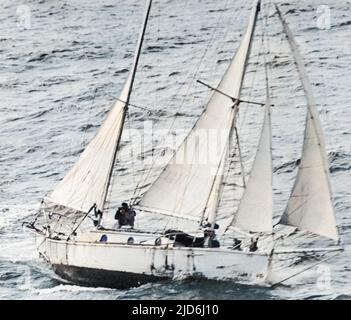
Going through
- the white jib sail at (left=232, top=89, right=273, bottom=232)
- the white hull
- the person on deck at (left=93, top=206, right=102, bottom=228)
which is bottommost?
the white hull

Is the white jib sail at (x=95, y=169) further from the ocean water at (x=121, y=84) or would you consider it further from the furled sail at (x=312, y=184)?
the furled sail at (x=312, y=184)

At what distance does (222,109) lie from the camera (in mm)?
19219

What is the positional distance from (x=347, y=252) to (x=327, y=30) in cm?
534

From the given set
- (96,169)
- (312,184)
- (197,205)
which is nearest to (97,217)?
(96,169)

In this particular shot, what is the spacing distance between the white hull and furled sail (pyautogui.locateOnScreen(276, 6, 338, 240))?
3.50 feet

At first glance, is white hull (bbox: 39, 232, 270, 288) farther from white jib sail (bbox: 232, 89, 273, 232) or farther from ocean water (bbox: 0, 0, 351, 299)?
white jib sail (bbox: 232, 89, 273, 232)

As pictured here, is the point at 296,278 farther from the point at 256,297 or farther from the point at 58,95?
the point at 58,95

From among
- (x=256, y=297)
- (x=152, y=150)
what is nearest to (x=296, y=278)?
(x=256, y=297)

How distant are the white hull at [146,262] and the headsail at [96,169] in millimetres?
678

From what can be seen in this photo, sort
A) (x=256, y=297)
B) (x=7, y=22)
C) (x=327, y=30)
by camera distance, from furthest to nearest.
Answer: (x=327, y=30) < (x=7, y=22) < (x=256, y=297)

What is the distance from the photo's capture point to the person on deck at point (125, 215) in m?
19.8

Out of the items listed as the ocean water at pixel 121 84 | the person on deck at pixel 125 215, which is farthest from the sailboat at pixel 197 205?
the ocean water at pixel 121 84

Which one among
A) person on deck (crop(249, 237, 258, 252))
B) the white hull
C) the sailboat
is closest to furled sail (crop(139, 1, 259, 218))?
the sailboat

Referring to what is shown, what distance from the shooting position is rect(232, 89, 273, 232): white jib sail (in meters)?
18.8
